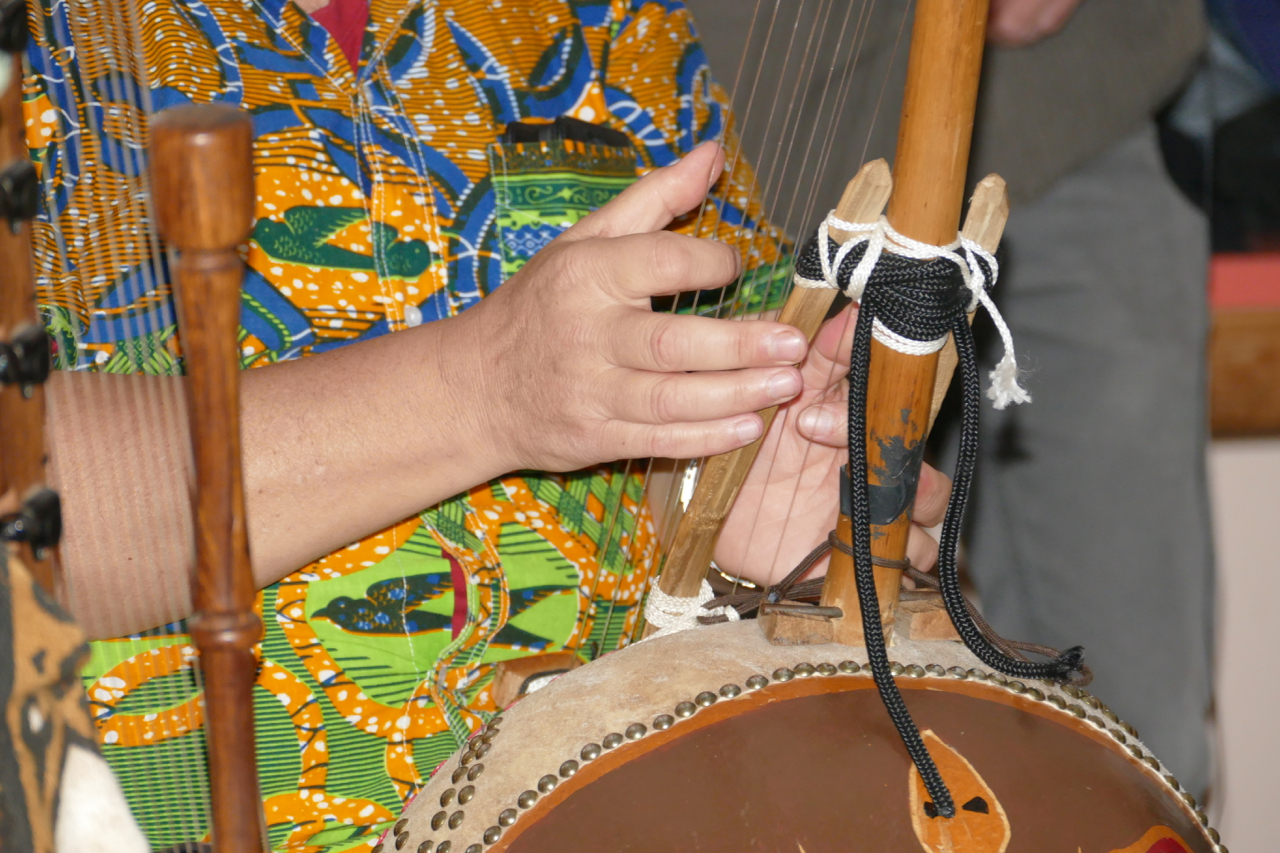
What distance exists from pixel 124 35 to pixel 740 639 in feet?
1.34

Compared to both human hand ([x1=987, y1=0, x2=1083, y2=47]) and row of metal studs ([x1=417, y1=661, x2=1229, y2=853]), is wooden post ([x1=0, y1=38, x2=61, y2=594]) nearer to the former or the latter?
row of metal studs ([x1=417, y1=661, x2=1229, y2=853])

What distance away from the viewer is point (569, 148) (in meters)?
0.92

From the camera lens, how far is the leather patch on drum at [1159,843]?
0.53 meters

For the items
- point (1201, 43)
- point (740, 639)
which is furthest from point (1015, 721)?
point (1201, 43)

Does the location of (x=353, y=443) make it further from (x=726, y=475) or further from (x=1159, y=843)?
(x=1159, y=843)

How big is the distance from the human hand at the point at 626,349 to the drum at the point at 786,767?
0.13 meters

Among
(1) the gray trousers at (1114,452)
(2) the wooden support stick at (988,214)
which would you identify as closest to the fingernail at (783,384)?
(2) the wooden support stick at (988,214)

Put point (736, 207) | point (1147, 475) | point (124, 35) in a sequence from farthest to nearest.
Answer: point (1147, 475), point (736, 207), point (124, 35)

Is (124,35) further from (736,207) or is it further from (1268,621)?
(1268,621)

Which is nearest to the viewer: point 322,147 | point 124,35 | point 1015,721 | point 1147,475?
point 124,35

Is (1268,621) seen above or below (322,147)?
below

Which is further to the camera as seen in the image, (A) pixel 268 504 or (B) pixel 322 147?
(B) pixel 322 147

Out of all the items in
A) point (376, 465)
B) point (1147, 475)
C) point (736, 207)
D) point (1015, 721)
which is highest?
point (736, 207)

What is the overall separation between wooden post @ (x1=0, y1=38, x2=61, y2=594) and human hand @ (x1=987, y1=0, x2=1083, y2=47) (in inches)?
61.7
